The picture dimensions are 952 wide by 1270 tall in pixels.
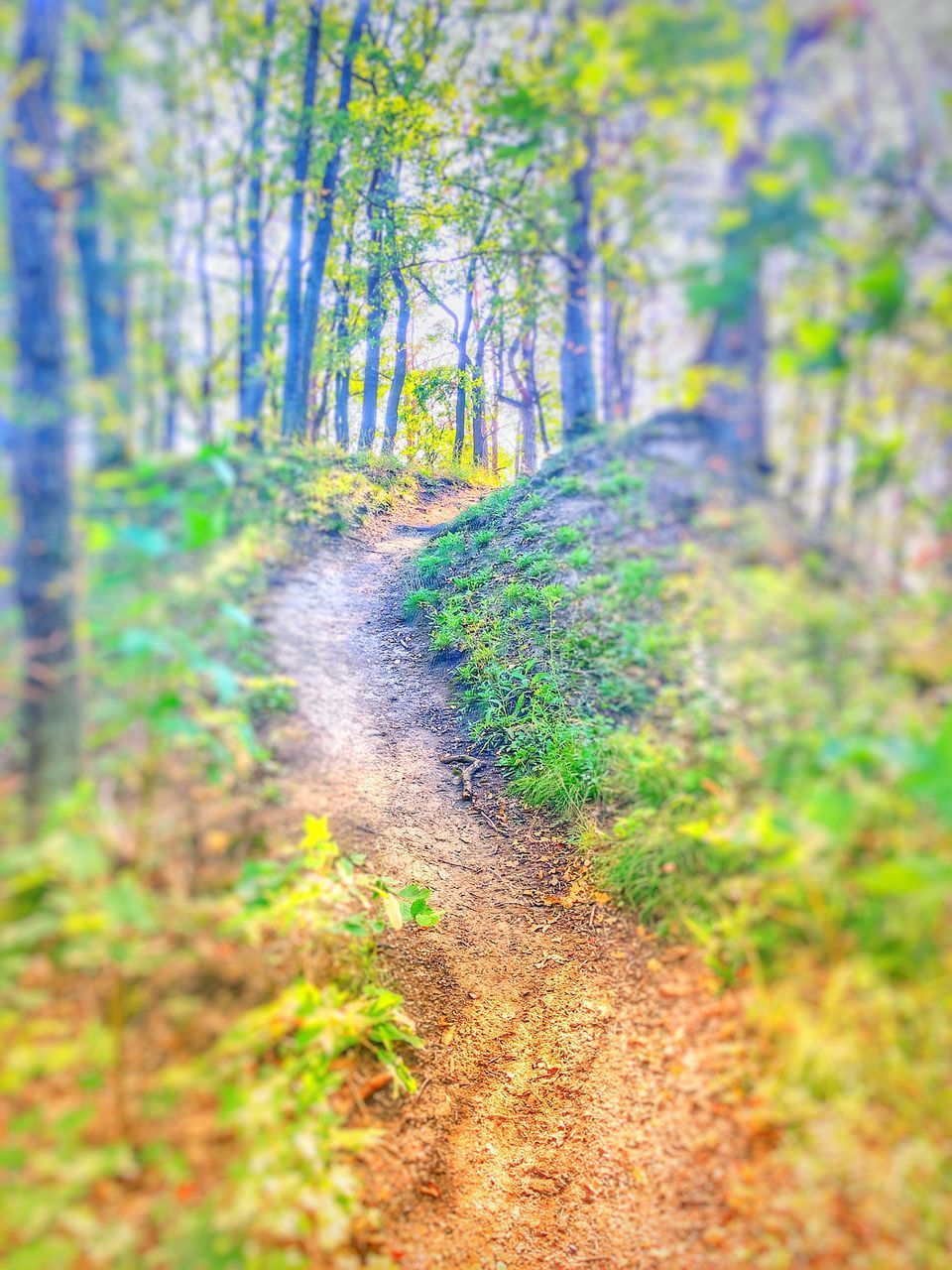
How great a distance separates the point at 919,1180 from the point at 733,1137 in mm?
492

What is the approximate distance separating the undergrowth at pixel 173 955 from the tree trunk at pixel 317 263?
435 mm

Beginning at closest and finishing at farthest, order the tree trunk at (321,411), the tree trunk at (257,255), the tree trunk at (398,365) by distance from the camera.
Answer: the tree trunk at (257,255) → the tree trunk at (321,411) → the tree trunk at (398,365)

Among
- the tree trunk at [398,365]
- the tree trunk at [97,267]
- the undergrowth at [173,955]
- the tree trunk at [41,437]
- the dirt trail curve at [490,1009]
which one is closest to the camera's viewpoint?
the undergrowth at [173,955]

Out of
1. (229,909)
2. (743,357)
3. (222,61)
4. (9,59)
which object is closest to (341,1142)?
(229,909)

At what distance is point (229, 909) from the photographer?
1584 millimetres

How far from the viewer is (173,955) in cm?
142

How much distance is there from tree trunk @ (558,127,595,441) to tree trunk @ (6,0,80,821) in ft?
5.61

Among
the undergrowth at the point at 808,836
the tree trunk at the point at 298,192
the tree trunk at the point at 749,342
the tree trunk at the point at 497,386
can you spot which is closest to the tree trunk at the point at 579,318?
the tree trunk at the point at 497,386

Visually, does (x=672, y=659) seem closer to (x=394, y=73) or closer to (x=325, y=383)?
(x=325, y=383)

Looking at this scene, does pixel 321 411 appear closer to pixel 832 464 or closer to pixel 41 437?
pixel 41 437

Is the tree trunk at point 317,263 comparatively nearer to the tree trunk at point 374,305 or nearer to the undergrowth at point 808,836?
the tree trunk at point 374,305

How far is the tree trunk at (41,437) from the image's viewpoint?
Answer: 1.41 meters

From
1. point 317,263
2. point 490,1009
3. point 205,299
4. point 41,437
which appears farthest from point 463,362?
point 490,1009

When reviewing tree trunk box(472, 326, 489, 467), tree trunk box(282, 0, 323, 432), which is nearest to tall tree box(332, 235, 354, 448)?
tree trunk box(282, 0, 323, 432)
